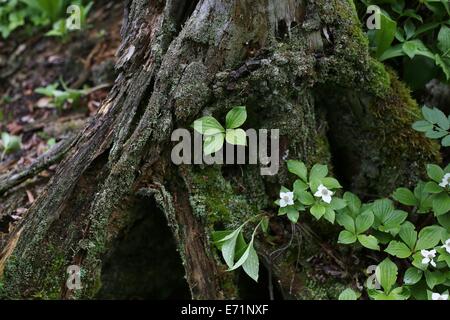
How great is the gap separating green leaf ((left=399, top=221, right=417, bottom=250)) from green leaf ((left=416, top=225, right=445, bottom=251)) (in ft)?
0.11

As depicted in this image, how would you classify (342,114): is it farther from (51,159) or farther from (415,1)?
(51,159)

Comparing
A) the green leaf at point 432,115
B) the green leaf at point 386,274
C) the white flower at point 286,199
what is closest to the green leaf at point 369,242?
the green leaf at point 386,274

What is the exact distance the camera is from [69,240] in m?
3.29

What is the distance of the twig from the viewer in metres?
3.71

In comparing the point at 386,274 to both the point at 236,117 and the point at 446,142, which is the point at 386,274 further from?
the point at 236,117

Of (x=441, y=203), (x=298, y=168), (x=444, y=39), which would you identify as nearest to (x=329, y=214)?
(x=298, y=168)

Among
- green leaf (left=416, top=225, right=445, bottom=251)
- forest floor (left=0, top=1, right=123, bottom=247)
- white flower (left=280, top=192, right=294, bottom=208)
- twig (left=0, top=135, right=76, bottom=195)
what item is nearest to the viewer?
green leaf (left=416, top=225, right=445, bottom=251)

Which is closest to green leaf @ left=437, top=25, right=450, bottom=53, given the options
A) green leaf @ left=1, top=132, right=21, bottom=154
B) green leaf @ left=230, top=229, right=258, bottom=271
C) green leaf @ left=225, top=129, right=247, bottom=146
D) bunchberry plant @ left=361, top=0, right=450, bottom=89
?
bunchberry plant @ left=361, top=0, right=450, bottom=89

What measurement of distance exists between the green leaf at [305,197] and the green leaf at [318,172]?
0.10 meters

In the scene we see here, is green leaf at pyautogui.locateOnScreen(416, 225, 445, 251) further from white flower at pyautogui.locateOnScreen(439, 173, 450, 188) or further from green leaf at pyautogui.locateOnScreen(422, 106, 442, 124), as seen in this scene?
green leaf at pyautogui.locateOnScreen(422, 106, 442, 124)

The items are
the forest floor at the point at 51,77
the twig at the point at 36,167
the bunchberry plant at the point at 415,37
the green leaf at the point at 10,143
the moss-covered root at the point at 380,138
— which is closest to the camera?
the bunchberry plant at the point at 415,37

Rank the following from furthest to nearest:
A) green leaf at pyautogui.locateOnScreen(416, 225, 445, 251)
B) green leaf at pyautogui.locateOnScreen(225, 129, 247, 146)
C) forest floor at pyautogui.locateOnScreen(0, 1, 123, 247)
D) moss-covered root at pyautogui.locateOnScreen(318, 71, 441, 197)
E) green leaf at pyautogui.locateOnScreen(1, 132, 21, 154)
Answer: forest floor at pyautogui.locateOnScreen(0, 1, 123, 247), green leaf at pyautogui.locateOnScreen(1, 132, 21, 154), moss-covered root at pyautogui.locateOnScreen(318, 71, 441, 197), green leaf at pyautogui.locateOnScreen(416, 225, 445, 251), green leaf at pyautogui.locateOnScreen(225, 129, 247, 146)

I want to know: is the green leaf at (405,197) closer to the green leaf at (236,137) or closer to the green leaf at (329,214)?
the green leaf at (329,214)

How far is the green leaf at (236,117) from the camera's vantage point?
9.69ft
